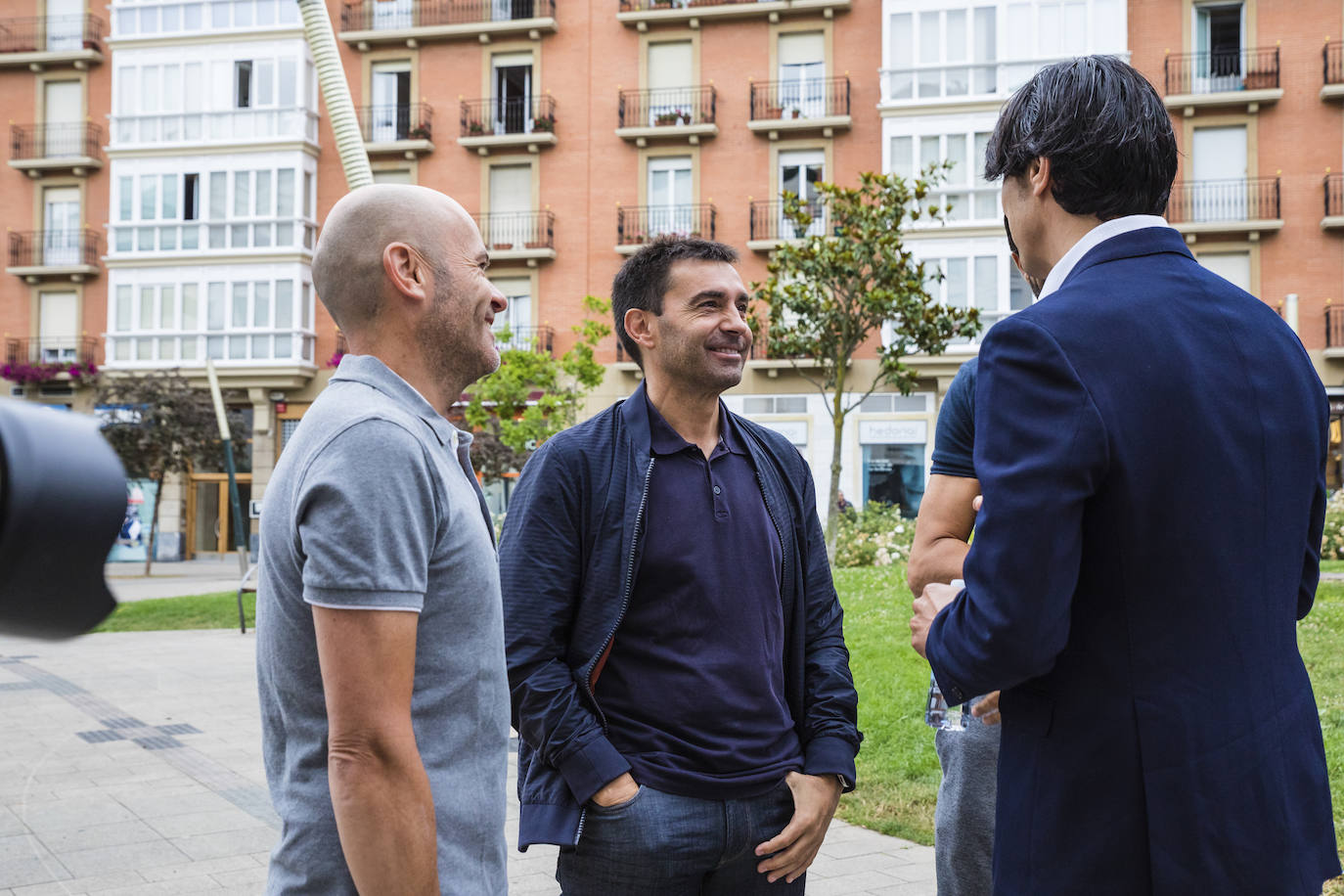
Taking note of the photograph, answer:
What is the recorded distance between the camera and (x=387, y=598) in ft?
5.60

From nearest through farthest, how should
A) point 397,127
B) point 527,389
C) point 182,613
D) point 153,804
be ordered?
point 153,804 → point 182,613 → point 527,389 → point 397,127

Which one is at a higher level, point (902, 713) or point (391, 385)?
point (391, 385)

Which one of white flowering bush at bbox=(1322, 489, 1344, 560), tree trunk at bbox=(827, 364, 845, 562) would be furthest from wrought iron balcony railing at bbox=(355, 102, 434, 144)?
white flowering bush at bbox=(1322, 489, 1344, 560)

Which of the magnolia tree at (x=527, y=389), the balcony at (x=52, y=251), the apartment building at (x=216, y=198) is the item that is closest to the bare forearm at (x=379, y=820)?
the magnolia tree at (x=527, y=389)

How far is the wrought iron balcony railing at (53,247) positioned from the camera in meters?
34.7

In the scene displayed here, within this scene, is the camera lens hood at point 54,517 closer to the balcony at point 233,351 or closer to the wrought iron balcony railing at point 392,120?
the balcony at point 233,351

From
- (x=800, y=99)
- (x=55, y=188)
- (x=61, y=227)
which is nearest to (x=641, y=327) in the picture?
(x=800, y=99)

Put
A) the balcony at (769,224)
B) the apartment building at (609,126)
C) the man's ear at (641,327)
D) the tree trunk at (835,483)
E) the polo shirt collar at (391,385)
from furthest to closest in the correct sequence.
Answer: the apartment building at (609,126) < the balcony at (769,224) < the tree trunk at (835,483) < the man's ear at (641,327) < the polo shirt collar at (391,385)

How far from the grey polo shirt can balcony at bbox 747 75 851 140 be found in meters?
30.6

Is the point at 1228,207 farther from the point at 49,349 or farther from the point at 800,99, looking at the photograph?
the point at 49,349

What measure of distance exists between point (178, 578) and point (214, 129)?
13.3 metres

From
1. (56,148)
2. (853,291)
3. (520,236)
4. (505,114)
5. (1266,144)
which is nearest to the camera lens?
(853,291)

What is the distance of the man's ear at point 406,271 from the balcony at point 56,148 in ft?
121

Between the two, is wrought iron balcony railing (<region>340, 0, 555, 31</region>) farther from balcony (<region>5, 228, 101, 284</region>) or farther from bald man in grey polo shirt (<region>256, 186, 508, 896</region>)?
bald man in grey polo shirt (<region>256, 186, 508, 896</region>)
